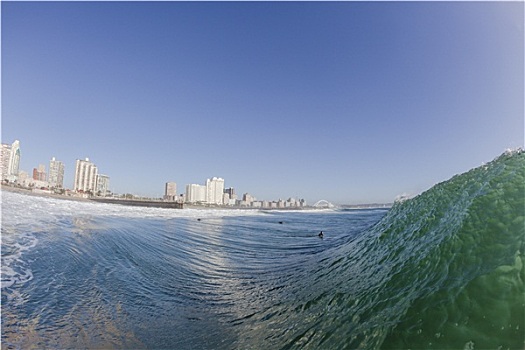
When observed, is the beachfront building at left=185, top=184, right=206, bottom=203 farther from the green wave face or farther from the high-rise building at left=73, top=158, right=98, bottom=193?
the green wave face

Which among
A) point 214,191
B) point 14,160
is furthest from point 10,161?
point 214,191

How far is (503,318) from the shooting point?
282 cm

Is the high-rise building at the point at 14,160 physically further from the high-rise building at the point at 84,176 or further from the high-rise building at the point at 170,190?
the high-rise building at the point at 170,190

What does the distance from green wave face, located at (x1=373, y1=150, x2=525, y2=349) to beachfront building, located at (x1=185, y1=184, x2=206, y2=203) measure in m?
167

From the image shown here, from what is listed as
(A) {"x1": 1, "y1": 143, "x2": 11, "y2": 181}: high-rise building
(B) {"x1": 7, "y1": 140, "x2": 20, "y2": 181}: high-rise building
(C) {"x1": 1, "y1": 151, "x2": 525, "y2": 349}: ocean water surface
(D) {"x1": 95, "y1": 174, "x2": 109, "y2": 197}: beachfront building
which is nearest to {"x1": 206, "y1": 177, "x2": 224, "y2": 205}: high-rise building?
(D) {"x1": 95, "y1": 174, "x2": 109, "y2": 197}: beachfront building

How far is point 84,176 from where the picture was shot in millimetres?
144625

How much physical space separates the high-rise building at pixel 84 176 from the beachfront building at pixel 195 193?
54.1 metres

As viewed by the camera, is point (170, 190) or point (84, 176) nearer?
point (84, 176)

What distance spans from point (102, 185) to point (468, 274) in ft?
644

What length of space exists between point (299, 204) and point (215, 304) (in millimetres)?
190754

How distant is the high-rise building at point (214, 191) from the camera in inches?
6722

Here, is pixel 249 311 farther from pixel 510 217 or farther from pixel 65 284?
pixel 65 284

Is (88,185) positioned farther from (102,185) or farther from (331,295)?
(331,295)

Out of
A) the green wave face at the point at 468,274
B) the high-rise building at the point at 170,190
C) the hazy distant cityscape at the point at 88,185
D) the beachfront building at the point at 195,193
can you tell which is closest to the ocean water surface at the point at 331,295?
the green wave face at the point at 468,274
